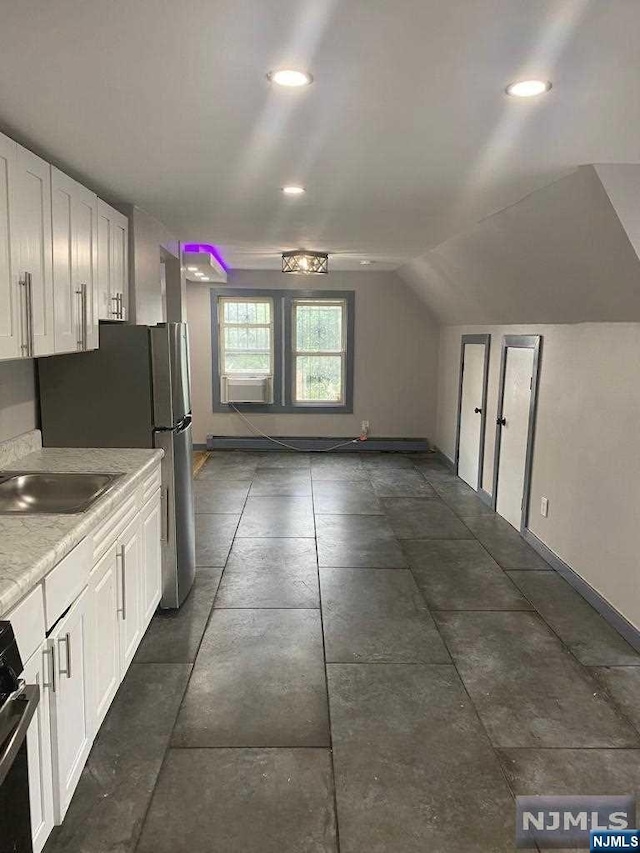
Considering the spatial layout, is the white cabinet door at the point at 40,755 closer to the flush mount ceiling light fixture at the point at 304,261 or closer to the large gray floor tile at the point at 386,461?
the flush mount ceiling light fixture at the point at 304,261

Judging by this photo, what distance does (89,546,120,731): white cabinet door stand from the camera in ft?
7.35

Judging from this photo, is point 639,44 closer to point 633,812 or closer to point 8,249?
point 8,249

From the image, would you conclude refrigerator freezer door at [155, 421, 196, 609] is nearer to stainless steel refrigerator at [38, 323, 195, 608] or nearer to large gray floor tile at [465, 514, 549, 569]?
stainless steel refrigerator at [38, 323, 195, 608]

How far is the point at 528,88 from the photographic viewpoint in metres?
1.80

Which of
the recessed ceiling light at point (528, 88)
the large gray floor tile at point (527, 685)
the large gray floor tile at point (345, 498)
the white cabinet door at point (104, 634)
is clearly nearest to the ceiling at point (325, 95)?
the recessed ceiling light at point (528, 88)

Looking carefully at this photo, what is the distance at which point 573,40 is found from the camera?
4.96 ft

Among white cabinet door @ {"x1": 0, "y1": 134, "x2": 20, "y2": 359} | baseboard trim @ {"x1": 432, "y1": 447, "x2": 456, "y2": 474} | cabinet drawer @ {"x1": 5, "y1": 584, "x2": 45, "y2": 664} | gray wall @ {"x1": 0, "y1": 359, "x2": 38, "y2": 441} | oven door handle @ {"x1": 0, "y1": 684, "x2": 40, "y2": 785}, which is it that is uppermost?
white cabinet door @ {"x1": 0, "y1": 134, "x2": 20, "y2": 359}

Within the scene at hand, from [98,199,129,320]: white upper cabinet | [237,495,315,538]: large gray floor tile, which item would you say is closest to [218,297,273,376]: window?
[237,495,315,538]: large gray floor tile

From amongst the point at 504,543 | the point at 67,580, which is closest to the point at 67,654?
the point at 67,580

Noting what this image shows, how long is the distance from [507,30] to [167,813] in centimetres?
248

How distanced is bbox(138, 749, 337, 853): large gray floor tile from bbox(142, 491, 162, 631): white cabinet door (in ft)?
2.87

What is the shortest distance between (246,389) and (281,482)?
5.87 ft

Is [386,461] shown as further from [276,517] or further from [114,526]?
[114,526]

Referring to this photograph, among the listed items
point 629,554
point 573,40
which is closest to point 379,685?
point 629,554
